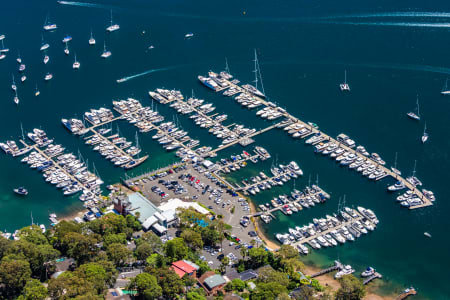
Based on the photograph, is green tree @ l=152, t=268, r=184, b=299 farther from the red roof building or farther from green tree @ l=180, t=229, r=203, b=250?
green tree @ l=180, t=229, r=203, b=250

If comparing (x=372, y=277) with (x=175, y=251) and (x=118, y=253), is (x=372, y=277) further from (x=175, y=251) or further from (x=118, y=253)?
(x=118, y=253)

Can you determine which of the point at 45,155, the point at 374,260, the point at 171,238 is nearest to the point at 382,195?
the point at 374,260

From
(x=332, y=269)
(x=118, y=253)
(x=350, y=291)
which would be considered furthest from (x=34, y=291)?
(x=332, y=269)

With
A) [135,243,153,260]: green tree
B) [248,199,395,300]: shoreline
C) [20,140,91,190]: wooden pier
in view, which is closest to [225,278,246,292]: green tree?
[248,199,395,300]: shoreline

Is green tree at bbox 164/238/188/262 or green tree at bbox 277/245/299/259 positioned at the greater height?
green tree at bbox 164/238/188/262

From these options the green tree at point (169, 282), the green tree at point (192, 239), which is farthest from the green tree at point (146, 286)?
the green tree at point (192, 239)

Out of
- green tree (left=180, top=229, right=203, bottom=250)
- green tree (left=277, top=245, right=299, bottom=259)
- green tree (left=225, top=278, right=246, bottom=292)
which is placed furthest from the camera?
green tree (left=180, top=229, right=203, bottom=250)
